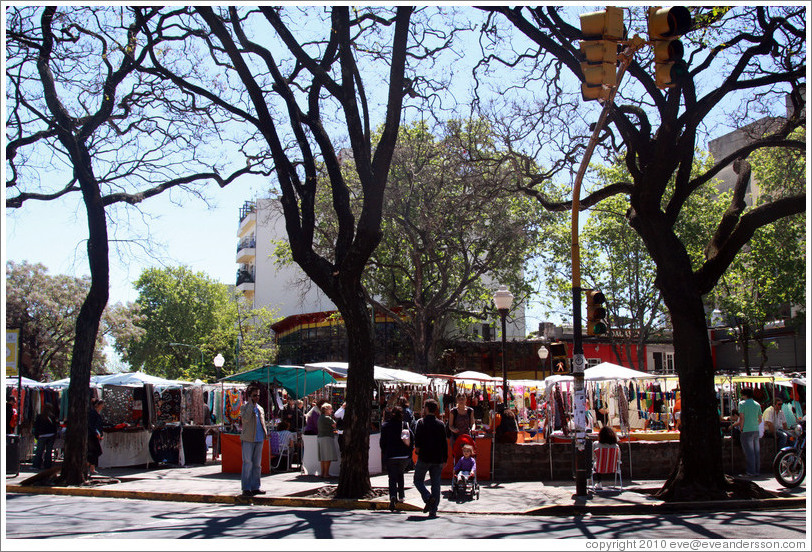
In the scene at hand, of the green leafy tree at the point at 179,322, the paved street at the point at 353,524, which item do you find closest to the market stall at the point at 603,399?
the paved street at the point at 353,524

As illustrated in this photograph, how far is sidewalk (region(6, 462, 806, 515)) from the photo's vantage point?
12.1 m

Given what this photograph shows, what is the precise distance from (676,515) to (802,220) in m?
29.5

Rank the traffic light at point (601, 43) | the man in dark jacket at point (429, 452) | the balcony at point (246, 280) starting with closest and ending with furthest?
1. the traffic light at point (601, 43)
2. the man in dark jacket at point (429, 452)
3. the balcony at point (246, 280)

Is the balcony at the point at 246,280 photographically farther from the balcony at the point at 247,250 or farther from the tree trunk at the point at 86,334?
the tree trunk at the point at 86,334

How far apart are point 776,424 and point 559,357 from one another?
26.7ft

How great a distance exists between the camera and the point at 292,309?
62.1 meters

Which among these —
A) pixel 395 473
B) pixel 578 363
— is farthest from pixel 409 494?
pixel 578 363

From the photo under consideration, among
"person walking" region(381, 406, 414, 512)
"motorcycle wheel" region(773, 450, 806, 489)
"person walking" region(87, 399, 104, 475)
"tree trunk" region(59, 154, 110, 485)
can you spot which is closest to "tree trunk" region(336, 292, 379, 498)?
"person walking" region(381, 406, 414, 512)

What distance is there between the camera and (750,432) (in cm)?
1647

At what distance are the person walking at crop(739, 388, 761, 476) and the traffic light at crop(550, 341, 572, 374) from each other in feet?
16.3

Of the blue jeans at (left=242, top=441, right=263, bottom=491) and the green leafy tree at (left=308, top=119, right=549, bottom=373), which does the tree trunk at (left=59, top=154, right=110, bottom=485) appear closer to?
the blue jeans at (left=242, top=441, right=263, bottom=491)

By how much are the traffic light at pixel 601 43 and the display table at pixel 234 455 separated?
12.7 metres

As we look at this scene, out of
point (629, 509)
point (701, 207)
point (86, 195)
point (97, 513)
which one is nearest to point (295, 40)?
point (86, 195)

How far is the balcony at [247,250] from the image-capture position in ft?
214
